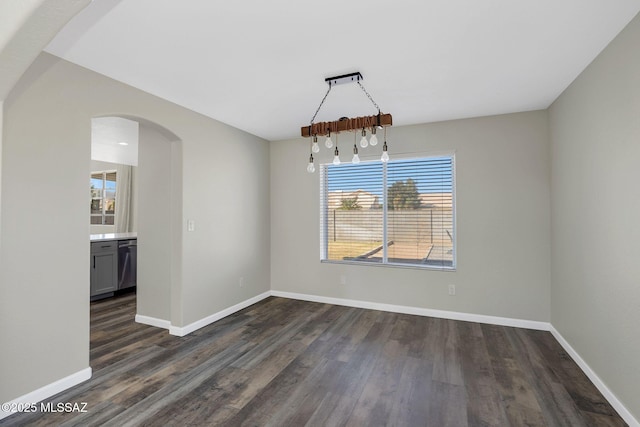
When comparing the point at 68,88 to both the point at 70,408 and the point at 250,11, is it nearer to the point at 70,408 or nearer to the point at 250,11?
the point at 250,11

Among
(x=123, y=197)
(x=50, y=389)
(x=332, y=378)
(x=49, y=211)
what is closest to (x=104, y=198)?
(x=123, y=197)

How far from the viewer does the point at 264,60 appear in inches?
94.3

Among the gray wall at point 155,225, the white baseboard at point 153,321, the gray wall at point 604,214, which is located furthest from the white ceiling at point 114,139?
the gray wall at point 604,214

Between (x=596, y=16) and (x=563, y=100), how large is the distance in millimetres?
1340

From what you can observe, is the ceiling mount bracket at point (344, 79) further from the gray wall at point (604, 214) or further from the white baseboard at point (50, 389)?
the white baseboard at point (50, 389)

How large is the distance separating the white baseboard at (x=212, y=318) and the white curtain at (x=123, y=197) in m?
4.17

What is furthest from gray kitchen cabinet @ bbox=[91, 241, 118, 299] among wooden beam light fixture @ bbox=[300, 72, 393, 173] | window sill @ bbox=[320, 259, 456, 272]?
wooden beam light fixture @ bbox=[300, 72, 393, 173]

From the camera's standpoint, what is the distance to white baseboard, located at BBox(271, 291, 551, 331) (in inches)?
140

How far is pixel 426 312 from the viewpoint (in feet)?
13.2

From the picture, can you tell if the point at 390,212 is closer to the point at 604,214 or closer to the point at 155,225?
the point at 604,214

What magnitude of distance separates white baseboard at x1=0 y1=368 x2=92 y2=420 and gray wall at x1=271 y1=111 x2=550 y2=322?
9.97 feet

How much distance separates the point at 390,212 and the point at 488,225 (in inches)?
48.4

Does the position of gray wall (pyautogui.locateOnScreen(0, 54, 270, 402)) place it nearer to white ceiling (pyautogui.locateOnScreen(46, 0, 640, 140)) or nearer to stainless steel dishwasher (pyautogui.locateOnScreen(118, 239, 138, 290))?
white ceiling (pyautogui.locateOnScreen(46, 0, 640, 140))

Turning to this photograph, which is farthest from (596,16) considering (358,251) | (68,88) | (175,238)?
(175,238)
